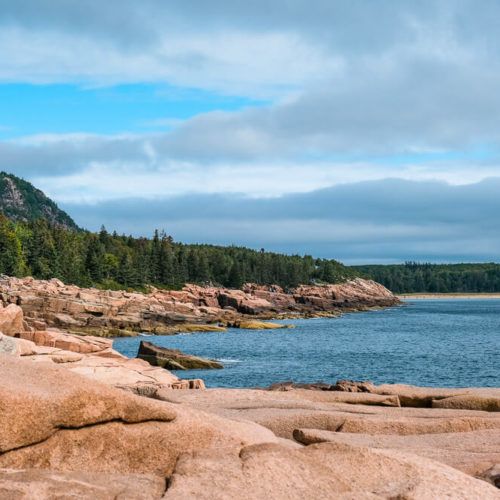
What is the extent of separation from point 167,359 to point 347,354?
26941mm

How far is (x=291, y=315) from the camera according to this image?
148625mm

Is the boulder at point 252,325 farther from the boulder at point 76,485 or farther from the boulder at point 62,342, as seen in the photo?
the boulder at point 76,485

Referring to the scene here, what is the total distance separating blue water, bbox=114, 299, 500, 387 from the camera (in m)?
57.0

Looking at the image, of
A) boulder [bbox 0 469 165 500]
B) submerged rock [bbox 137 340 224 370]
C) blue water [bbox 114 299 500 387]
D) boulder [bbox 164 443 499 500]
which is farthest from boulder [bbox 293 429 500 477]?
submerged rock [bbox 137 340 224 370]

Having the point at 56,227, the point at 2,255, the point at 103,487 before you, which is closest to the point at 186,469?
the point at 103,487

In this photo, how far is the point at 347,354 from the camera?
76.8m

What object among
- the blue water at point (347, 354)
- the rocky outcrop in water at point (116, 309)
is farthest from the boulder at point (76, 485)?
the rocky outcrop in water at point (116, 309)

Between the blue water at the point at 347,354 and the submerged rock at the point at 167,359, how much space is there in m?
1.11

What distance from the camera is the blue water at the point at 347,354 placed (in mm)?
56969

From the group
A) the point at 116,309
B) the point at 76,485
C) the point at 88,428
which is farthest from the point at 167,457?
the point at 116,309

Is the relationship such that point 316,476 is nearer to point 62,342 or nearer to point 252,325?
point 62,342

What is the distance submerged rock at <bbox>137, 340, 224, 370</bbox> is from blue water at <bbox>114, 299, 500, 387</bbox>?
1.11 metres

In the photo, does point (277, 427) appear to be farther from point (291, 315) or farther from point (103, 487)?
point (291, 315)

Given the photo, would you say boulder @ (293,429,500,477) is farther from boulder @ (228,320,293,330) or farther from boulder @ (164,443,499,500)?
boulder @ (228,320,293,330)
